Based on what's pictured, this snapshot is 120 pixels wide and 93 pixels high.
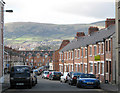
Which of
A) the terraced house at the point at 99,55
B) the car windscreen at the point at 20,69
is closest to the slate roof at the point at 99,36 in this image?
the terraced house at the point at 99,55

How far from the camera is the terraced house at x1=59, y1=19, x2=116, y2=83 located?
38225 millimetres

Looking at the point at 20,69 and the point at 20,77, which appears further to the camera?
the point at 20,69

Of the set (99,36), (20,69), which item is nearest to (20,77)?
(20,69)

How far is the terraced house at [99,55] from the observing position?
1505 inches

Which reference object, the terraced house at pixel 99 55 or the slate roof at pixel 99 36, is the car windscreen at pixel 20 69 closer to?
the terraced house at pixel 99 55

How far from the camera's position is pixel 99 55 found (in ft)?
145

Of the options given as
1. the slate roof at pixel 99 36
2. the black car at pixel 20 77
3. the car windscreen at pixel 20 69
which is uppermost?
the slate roof at pixel 99 36

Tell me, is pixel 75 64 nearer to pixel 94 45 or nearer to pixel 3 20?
pixel 94 45

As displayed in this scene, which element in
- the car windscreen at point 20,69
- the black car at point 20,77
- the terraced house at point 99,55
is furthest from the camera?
the terraced house at point 99,55

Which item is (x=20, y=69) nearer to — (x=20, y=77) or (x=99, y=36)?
(x=20, y=77)

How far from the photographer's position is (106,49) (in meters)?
40.8

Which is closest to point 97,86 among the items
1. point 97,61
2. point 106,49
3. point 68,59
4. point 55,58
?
point 106,49

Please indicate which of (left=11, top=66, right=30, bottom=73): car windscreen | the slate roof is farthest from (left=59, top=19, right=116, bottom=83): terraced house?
(left=11, top=66, right=30, bottom=73): car windscreen

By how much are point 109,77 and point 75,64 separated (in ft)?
80.7
